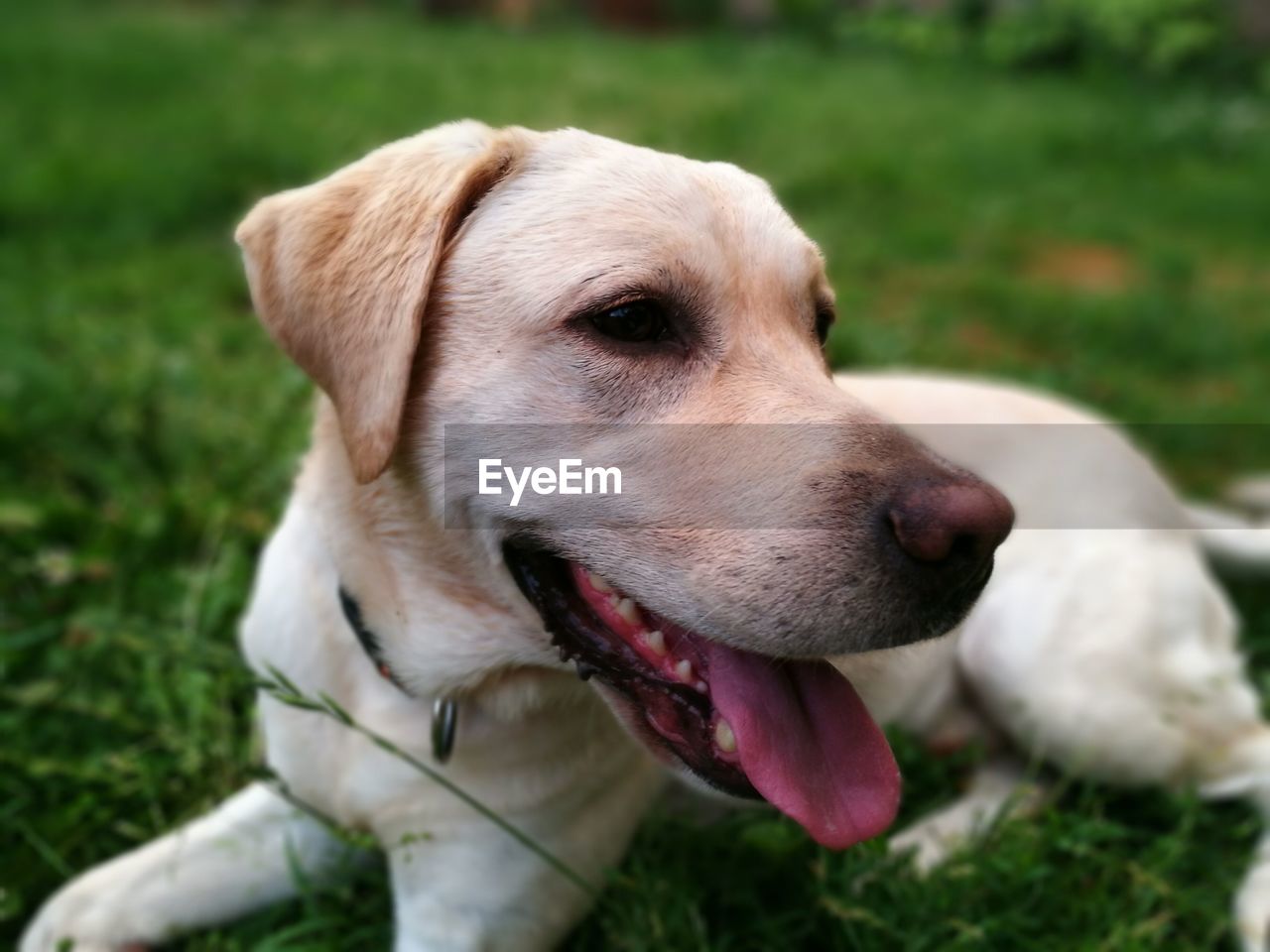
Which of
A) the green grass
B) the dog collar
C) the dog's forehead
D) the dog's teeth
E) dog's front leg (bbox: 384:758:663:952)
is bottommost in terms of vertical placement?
the green grass

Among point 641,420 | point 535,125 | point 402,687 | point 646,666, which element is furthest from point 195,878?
point 535,125

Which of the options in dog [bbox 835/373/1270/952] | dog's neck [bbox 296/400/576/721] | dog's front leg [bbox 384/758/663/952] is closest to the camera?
dog's neck [bbox 296/400/576/721]

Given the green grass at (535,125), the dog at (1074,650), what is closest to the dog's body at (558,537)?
the green grass at (535,125)

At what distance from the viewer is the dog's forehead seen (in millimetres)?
1963

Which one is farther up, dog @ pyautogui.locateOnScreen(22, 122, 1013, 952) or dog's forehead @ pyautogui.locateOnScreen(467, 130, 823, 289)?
dog's forehead @ pyautogui.locateOnScreen(467, 130, 823, 289)

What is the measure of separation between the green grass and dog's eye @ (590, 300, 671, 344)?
3.55 feet

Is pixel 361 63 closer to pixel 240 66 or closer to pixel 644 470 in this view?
pixel 240 66

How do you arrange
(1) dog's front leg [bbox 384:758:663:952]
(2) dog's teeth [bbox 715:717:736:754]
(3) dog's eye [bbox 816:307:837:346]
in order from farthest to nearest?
(3) dog's eye [bbox 816:307:837:346] < (1) dog's front leg [bbox 384:758:663:952] < (2) dog's teeth [bbox 715:717:736:754]

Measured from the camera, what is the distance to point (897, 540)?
1725 mm

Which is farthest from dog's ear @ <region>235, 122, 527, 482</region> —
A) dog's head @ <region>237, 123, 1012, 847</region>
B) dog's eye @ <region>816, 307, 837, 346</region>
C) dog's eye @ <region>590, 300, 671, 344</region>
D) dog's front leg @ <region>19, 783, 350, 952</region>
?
dog's front leg @ <region>19, 783, 350, 952</region>

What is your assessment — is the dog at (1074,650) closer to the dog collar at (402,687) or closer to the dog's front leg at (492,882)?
the dog's front leg at (492,882)

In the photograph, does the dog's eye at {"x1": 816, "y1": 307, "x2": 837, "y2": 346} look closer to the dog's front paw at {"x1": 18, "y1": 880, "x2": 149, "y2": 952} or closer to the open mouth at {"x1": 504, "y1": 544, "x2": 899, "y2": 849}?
the open mouth at {"x1": 504, "y1": 544, "x2": 899, "y2": 849}

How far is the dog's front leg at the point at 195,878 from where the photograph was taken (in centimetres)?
237

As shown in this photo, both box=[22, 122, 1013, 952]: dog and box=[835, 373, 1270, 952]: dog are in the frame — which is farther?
box=[835, 373, 1270, 952]: dog
